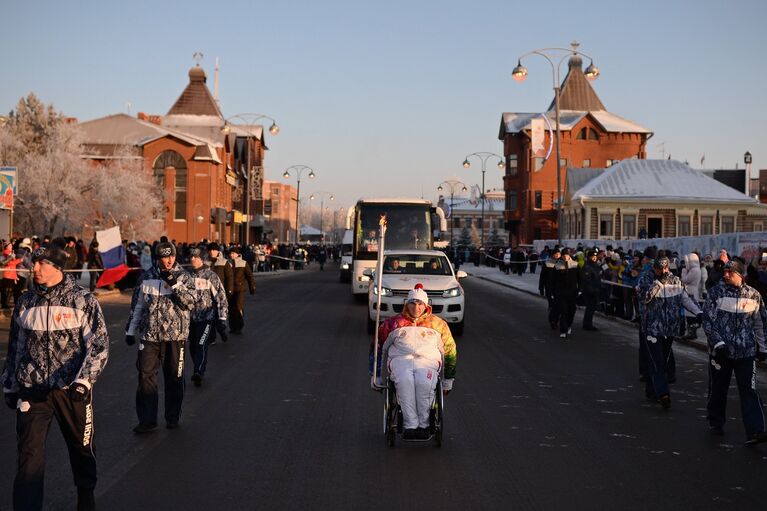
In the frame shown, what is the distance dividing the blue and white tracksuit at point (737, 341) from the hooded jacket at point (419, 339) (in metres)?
2.70

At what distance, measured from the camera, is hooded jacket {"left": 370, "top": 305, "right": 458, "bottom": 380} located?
7770mm

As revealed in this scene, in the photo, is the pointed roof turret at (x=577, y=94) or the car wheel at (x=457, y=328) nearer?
the car wheel at (x=457, y=328)

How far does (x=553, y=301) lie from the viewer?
20.1m

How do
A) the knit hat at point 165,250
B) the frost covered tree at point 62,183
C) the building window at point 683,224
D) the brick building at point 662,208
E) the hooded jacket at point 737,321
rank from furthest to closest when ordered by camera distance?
the building window at point 683,224, the brick building at point 662,208, the frost covered tree at point 62,183, the knit hat at point 165,250, the hooded jacket at point 737,321

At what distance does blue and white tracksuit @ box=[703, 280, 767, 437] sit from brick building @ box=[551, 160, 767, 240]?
54.2 metres

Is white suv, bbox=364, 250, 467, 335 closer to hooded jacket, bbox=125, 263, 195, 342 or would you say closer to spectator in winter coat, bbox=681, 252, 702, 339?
spectator in winter coat, bbox=681, 252, 702, 339

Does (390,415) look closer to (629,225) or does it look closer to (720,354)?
(720,354)

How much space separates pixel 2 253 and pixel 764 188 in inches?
4782

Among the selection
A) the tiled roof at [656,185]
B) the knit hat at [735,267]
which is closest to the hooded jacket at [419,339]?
the knit hat at [735,267]

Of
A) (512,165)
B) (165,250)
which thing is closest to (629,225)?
(512,165)

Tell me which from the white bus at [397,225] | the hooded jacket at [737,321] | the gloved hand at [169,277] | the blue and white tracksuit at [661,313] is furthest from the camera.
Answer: the white bus at [397,225]

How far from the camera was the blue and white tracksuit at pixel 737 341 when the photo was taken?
27.4 feet

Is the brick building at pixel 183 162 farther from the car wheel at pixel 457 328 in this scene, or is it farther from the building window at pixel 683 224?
the car wheel at pixel 457 328

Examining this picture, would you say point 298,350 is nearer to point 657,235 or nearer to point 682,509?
point 682,509
